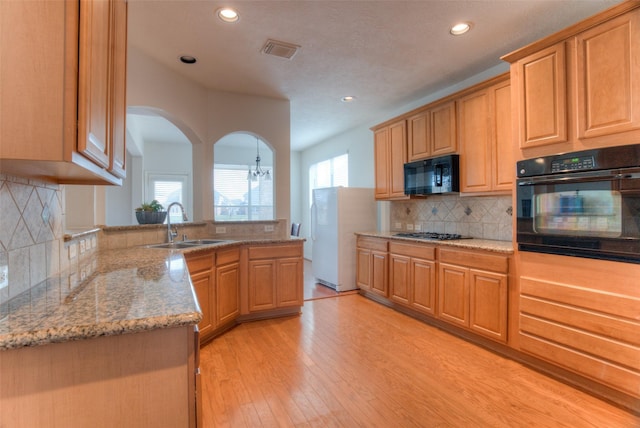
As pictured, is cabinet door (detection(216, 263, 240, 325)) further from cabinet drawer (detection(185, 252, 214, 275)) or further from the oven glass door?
the oven glass door

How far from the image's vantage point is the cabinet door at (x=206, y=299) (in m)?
2.70

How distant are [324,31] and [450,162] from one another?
179 cm

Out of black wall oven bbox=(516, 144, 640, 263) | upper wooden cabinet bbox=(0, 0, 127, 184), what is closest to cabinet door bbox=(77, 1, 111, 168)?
upper wooden cabinet bbox=(0, 0, 127, 184)

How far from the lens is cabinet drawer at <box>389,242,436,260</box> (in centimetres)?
326

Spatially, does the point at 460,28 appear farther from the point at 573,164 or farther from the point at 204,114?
the point at 204,114

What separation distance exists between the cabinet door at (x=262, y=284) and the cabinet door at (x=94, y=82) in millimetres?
2345

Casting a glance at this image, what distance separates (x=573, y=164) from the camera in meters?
2.14

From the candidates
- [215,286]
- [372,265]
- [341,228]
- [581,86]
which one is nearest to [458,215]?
[372,265]

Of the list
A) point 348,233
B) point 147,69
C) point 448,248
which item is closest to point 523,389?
point 448,248

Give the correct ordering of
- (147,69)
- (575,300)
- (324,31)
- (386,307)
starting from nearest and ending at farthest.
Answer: (575,300)
(324,31)
(147,69)
(386,307)

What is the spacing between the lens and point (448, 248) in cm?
306

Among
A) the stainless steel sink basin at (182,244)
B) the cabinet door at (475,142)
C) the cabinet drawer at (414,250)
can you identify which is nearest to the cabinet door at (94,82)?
the stainless steel sink basin at (182,244)

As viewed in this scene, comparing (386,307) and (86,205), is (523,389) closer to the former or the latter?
(386,307)

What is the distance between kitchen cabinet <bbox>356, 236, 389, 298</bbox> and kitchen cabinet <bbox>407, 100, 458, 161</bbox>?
120 cm
